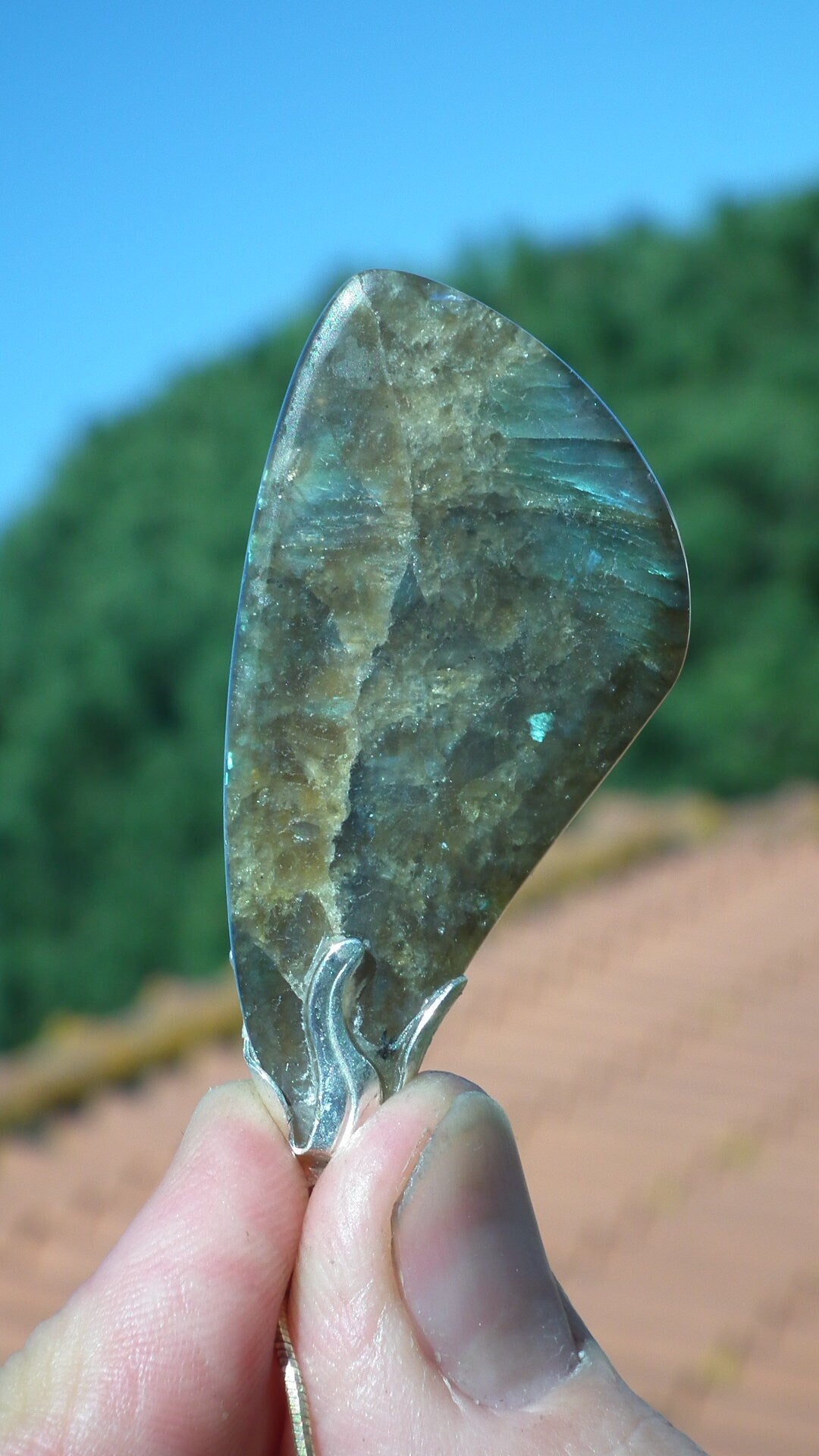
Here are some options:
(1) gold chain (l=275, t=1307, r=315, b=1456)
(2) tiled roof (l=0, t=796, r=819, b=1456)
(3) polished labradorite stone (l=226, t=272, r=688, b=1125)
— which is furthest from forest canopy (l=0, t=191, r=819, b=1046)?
(1) gold chain (l=275, t=1307, r=315, b=1456)

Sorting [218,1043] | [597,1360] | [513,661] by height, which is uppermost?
[513,661]

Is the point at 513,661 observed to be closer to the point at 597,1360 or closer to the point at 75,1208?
the point at 597,1360

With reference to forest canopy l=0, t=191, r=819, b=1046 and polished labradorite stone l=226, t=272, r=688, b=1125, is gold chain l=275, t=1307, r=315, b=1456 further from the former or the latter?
forest canopy l=0, t=191, r=819, b=1046

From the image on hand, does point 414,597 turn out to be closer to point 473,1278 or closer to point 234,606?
point 473,1278

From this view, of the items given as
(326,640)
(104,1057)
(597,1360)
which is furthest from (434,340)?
(104,1057)

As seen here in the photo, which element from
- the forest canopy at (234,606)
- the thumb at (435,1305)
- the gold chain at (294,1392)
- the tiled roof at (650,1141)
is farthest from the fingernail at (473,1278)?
the forest canopy at (234,606)

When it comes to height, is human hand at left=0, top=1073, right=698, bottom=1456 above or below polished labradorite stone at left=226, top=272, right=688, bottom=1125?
below

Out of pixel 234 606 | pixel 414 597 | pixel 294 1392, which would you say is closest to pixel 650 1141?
pixel 294 1392
